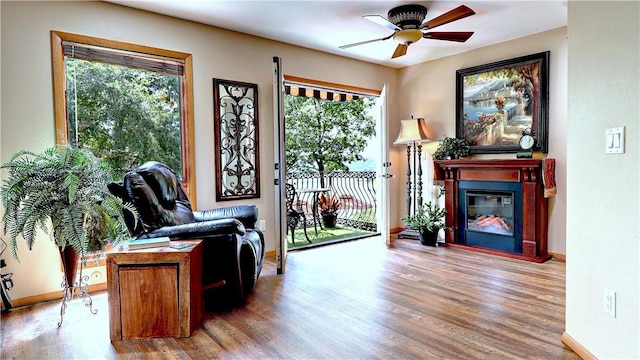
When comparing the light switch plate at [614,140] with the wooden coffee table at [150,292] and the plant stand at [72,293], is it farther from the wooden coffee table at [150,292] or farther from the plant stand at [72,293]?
the plant stand at [72,293]

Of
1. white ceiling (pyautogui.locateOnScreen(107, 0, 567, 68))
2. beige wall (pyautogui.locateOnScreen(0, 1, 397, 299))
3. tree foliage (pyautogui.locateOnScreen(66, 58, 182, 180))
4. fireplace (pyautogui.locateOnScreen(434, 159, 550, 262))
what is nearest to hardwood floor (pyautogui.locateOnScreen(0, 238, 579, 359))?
fireplace (pyautogui.locateOnScreen(434, 159, 550, 262))

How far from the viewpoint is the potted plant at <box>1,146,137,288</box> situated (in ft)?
7.47

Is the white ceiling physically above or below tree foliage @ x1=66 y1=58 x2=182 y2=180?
above

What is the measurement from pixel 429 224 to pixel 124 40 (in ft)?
12.5

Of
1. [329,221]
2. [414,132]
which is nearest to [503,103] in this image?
[414,132]

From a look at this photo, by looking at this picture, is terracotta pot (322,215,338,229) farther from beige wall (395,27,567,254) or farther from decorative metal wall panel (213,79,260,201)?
decorative metal wall panel (213,79,260,201)

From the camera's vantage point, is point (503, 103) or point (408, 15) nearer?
point (408, 15)

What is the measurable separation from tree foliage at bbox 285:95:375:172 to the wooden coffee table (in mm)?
5133

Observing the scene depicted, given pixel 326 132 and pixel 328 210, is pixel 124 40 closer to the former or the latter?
pixel 328 210

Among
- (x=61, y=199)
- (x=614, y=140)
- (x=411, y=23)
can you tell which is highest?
(x=411, y=23)

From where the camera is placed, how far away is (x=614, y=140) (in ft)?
5.76

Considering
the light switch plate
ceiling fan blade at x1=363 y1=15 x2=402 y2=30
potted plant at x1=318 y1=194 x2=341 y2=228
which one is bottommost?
potted plant at x1=318 y1=194 x2=341 y2=228

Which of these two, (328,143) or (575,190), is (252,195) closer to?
(575,190)

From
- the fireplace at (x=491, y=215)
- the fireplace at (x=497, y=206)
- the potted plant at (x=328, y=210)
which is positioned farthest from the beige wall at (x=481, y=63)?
the potted plant at (x=328, y=210)
